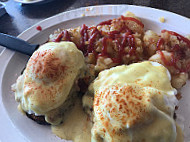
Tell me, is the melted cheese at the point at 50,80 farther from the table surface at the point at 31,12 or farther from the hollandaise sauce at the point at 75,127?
the table surface at the point at 31,12

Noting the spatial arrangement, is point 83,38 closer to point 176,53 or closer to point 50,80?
point 50,80

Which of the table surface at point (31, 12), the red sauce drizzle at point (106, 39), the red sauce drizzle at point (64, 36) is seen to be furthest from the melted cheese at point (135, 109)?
the table surface at point (31, 12)

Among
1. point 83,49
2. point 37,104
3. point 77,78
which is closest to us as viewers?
point 37,104

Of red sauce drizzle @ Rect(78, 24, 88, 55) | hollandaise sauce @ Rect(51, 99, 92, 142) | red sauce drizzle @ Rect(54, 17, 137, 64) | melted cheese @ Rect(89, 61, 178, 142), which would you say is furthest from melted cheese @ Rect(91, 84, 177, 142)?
red sauce drizzle @ Rect(78, 24, 88, 55)

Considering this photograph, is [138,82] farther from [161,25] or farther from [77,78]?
[161,25]

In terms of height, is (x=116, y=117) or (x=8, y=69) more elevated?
(x=116, y=117)

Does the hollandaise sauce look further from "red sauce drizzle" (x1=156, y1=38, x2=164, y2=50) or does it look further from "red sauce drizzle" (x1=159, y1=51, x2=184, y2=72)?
"red sauce drizzle" (x1=156, y1=38, x2=164, y2=50)

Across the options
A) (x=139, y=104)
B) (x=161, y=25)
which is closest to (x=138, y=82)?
(x=139, y=104)
